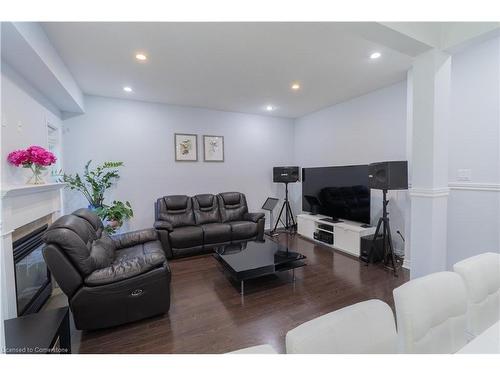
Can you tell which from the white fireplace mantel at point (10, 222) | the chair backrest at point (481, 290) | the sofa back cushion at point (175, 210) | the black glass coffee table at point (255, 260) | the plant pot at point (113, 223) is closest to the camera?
the chair backrest at point (481, 290)

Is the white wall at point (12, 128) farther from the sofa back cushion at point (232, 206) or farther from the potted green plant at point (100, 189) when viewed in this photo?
the sofa back cushion at point (232, 206)

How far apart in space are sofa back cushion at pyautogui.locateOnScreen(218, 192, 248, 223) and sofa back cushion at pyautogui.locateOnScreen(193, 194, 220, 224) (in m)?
0.12

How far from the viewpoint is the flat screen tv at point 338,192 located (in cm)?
350

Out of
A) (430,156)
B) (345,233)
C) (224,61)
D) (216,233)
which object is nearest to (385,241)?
(345,233)

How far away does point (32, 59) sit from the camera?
6.36 feet

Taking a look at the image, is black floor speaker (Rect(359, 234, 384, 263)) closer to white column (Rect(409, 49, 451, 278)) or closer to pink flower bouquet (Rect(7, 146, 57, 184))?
white column (Rect(409, 49, 451, 278))

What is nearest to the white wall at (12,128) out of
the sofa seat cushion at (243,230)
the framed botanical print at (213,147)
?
the framed botanical print at (213,147)

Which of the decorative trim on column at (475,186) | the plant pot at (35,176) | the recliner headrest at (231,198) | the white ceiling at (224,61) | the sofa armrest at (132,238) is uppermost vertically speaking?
the white ceiling at (224,61)

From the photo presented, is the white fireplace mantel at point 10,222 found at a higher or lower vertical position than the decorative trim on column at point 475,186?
lower

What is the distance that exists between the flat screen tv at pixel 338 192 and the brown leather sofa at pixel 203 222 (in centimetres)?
115

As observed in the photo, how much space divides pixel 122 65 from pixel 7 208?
1978mm

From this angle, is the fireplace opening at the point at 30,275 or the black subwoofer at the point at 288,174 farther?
the black subwoofer at the point at 288,174

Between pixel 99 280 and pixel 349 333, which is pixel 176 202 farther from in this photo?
pixel 349 333
